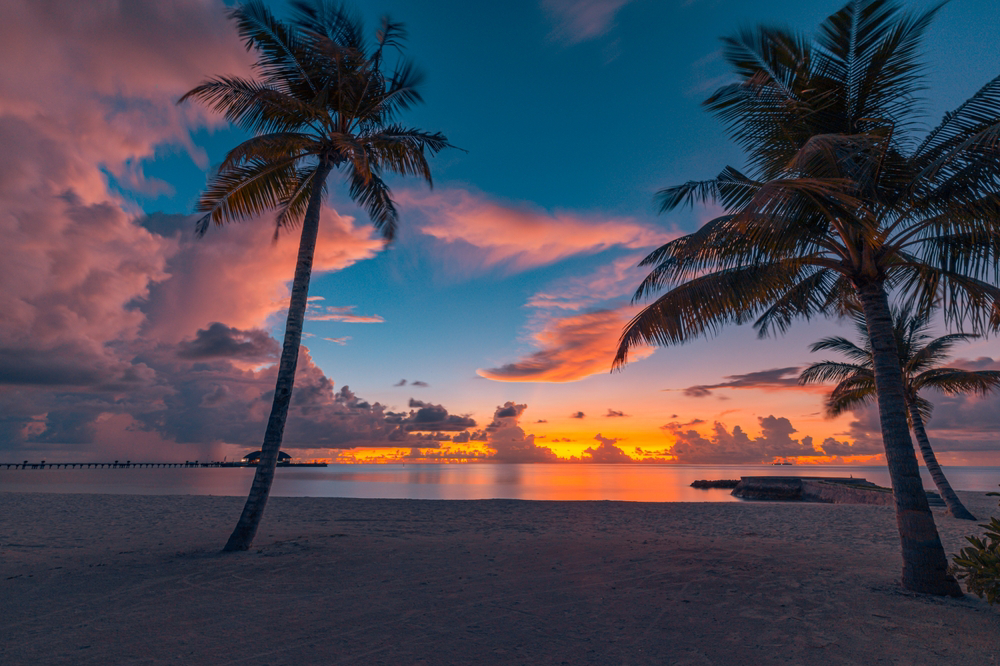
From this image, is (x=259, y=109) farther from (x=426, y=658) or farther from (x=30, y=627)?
(x=426, y=658)

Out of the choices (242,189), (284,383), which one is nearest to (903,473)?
(284,383)

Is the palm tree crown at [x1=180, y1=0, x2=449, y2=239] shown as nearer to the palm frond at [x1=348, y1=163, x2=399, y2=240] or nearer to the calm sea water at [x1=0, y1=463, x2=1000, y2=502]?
the palm frond at [x1=348, y1=163, x2=399, y2=240]

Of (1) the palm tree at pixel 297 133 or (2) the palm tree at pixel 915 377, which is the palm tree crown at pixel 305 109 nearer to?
(1) the palm tree at pixel 297 133

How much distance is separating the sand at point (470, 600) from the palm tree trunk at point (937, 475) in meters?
6.85

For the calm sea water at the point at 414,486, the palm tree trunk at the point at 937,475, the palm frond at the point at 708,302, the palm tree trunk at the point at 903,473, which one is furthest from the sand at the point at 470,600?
the calm sea water at the point at 414,486

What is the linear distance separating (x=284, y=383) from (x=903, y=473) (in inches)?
408

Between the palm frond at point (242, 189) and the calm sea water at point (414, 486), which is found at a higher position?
the palm frond at point (242, 189)

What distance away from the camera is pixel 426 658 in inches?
172

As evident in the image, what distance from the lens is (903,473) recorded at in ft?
21.9

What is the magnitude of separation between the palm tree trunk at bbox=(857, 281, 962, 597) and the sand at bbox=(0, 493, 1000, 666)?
15.1 inches

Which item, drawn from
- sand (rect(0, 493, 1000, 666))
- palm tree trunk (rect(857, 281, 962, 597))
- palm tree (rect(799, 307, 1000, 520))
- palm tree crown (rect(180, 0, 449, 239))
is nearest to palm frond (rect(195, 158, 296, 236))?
palm tree crown (rect(180, 0, 449, 239))

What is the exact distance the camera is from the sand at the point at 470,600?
4547mm

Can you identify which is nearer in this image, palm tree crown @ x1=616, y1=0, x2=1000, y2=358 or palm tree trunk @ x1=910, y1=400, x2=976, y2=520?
palm tree crown @ x1=616, y1=0, x2=1000, y2=358

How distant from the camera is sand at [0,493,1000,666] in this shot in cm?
455
